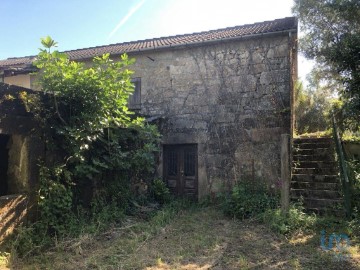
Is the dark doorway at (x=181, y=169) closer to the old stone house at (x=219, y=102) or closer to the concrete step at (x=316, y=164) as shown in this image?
the old stone house at (x=219, y=102)

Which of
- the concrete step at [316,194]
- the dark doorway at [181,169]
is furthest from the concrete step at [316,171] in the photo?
the dark doorway at [181,169]

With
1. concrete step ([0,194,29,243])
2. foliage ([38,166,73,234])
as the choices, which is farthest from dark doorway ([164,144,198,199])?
concrete step ([0,194,29,243])

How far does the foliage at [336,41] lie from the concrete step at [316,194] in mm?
1578

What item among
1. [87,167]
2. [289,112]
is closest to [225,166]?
[289,112]

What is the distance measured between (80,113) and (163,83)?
4221 mm

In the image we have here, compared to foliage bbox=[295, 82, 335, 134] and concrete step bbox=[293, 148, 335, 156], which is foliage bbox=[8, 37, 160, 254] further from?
foliage bbox=[295, 82, 335, 134]

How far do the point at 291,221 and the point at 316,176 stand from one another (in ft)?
7.25

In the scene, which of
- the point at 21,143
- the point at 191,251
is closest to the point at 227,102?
the point at 191,251

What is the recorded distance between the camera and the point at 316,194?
24.2ft

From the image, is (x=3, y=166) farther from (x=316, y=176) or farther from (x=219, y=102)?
(x=316, y=176)

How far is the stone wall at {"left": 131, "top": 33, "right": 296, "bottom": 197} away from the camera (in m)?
8.48

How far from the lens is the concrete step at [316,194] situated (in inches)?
282

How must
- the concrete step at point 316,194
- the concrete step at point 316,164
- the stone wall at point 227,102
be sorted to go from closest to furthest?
the concrete step at point 316,194, the concrete step at point 316,164, the stone wall at point 227,102

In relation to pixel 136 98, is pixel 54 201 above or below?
Answer: below
